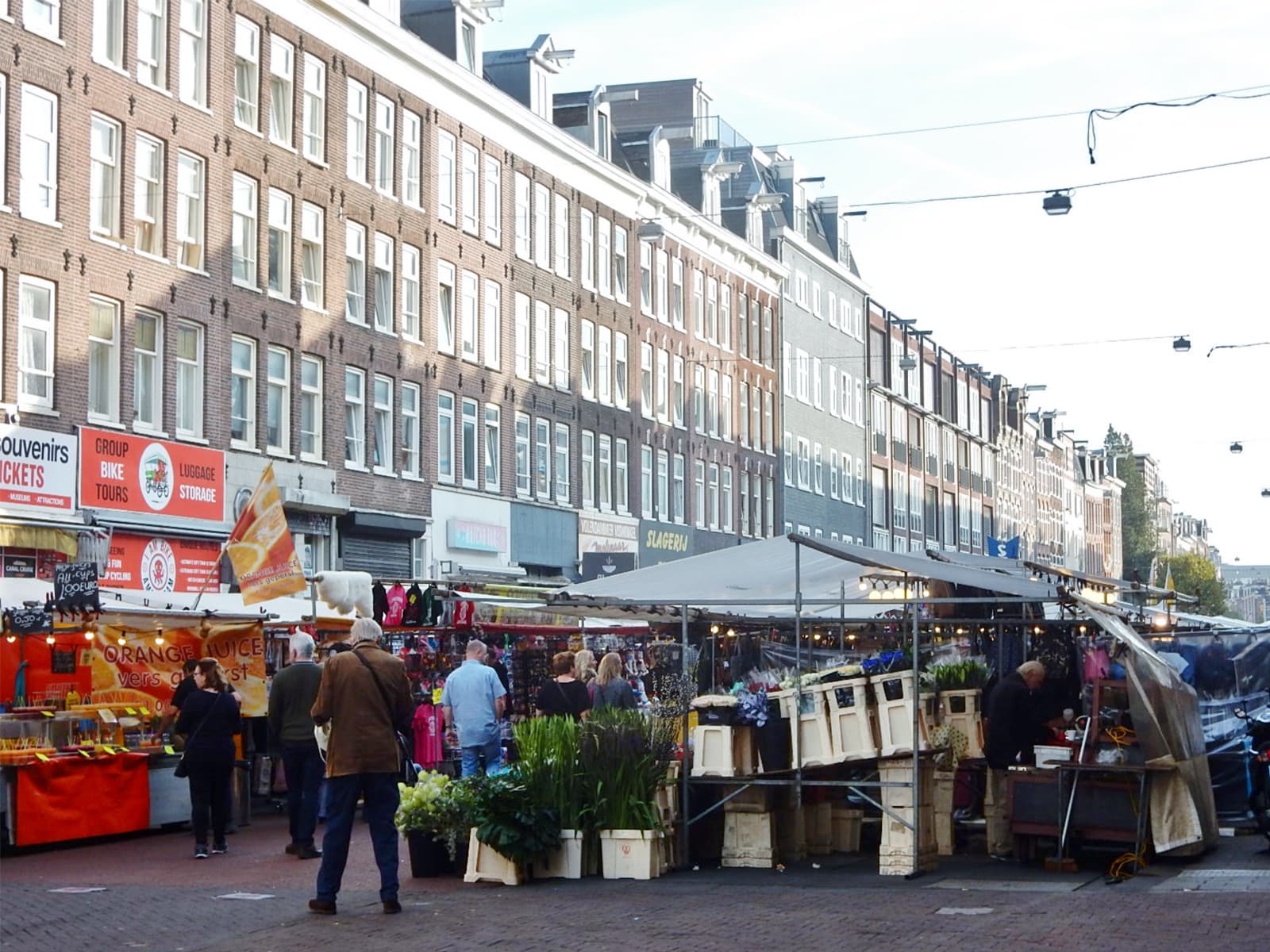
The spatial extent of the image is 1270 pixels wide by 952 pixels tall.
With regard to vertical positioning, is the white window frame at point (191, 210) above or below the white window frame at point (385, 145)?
below

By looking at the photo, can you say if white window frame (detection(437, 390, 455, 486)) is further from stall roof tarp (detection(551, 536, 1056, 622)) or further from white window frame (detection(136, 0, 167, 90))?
stall roof tarp (detection(551, 536, 1056, 622))

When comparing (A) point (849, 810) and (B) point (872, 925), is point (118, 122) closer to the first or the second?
(A) point (849, 810)

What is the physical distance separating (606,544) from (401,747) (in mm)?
29886

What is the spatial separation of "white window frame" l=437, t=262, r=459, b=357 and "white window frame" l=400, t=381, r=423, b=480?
1334 millimetres

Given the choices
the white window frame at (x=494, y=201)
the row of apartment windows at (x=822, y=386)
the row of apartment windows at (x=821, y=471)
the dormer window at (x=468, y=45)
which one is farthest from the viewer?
the row of apartment windows at (x=822, y=386)

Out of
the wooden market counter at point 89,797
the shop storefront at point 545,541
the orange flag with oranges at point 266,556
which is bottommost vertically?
the wooden market counter at point 89,797

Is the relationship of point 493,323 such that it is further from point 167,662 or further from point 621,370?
point 167,662

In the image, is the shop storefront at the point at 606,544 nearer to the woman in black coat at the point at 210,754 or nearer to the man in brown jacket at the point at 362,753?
the woman in black coat at the point at 210,754

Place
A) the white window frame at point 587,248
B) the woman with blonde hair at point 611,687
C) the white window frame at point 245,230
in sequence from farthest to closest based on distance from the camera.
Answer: the white window frame at point 587,248 → the white window frame at point 245,230 → the woman with blonde hair at point 611,687

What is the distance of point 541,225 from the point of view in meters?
46.2

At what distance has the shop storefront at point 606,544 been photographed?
4475 centimetres

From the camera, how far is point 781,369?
65.1 metres

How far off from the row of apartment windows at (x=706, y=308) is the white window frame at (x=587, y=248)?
10.3ft

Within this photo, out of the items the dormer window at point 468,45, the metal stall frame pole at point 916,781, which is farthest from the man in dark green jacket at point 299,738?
the dormer window at point 468,45
